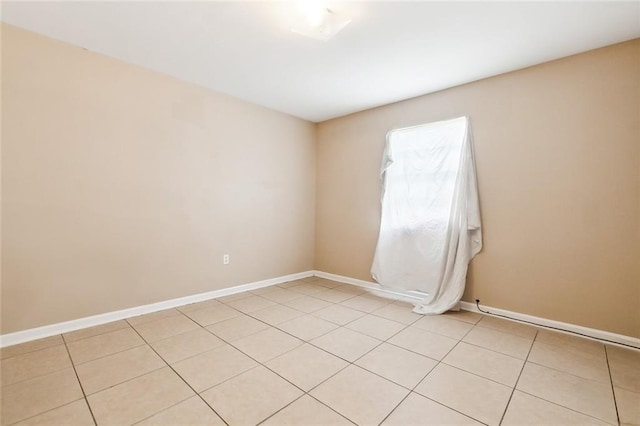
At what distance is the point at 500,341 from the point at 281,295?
236 cm

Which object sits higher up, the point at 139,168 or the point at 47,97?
the point at 47,97

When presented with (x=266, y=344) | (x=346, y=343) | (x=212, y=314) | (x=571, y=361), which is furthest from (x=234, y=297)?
(x=571, y=361)

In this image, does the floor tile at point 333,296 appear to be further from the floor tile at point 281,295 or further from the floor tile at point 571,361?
the floor tile at point 571,361

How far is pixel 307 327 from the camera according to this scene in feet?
8.48

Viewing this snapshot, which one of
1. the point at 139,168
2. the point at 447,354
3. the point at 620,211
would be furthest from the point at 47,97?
the point at 620,211

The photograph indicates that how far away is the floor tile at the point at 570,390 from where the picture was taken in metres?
1.54

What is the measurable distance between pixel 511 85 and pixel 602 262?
1831 mm

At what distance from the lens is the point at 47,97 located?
2324mm

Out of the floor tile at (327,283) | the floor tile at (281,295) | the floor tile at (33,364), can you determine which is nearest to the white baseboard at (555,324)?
the floor tile at (327,283)

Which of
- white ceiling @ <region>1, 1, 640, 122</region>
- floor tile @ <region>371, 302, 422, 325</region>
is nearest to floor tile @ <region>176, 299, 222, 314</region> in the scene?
floor tile @ <region>371, 302, 422, 325</region>

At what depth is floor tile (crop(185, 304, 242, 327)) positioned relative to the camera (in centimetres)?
269

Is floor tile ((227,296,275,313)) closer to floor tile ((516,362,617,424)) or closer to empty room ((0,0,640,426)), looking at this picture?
empty room ((0,0,640,426))

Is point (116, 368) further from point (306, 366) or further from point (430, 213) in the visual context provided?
point (430, 213)

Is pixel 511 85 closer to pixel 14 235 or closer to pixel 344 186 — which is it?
pixel 344 186
